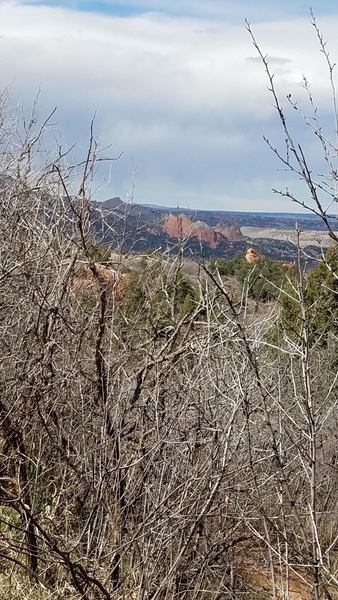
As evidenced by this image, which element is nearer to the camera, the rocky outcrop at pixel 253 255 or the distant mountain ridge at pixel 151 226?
the distant mountain ridge at pixel 151 226

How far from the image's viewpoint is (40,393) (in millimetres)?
5086

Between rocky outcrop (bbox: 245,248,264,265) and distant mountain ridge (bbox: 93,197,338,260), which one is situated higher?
distant mountain ridge (bbox: 93,197,338,260)

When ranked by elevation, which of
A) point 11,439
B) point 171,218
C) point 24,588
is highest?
point 171,218

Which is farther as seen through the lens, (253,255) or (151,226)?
(253,255)

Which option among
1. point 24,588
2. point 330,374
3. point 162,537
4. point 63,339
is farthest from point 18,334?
point 330,374

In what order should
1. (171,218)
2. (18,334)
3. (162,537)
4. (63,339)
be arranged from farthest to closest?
(171,218) < (18,334) < (63,339) < (162,537)

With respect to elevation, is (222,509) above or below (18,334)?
below

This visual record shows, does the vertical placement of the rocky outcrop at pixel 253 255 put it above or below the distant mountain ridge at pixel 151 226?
below

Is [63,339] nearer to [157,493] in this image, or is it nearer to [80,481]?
[80,481]

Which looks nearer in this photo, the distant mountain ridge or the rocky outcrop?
the distant mountain ridge

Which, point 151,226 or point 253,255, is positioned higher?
point 151,226

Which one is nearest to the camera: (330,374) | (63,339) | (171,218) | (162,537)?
(162,537)

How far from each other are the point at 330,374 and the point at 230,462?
246 inches

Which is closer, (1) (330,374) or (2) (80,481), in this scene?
(2) (80,481)
